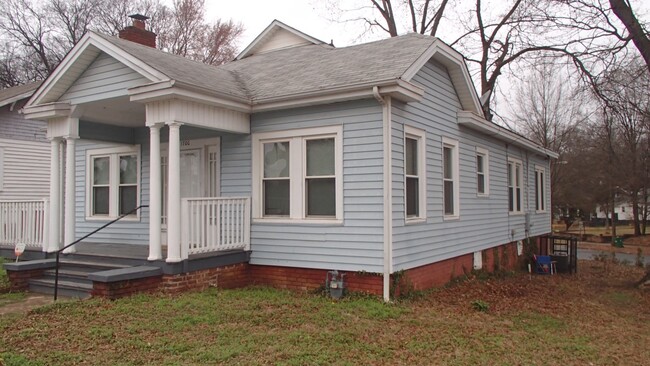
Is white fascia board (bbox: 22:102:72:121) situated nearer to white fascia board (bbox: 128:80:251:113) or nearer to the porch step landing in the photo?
white fascia board (bbox: 128:80:251:113)

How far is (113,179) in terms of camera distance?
11719 millimetres

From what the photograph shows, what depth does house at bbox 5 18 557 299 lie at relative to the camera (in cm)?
816

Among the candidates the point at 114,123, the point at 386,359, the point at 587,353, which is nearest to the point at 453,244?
the point at 587,353

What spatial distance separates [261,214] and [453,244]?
13.6 feet

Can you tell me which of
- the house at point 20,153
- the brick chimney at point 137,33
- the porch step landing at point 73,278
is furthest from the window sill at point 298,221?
the house at point 20,153

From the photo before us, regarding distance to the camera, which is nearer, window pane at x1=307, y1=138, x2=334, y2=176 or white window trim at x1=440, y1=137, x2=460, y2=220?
window pane at x1=307, y1=138, x2=334, y2=176

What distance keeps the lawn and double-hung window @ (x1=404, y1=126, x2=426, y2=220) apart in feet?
5.05

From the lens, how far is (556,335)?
271 inches

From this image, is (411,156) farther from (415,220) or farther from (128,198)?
(128,198)

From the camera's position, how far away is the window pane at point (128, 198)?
11.4m

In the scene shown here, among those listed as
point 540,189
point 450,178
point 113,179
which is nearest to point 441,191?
point 450,178

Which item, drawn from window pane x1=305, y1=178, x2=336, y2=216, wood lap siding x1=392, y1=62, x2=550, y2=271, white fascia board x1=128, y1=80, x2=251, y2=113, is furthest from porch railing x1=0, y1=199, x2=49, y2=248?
wood lap siding x1=392, y1=62, x2=550, y2=271

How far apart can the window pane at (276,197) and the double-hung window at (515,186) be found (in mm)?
8190

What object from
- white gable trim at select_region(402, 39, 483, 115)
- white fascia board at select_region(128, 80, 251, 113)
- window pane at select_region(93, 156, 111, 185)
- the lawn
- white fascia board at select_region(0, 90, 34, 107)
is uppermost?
white fascia board at select_region(0, 90, 34, 107)
